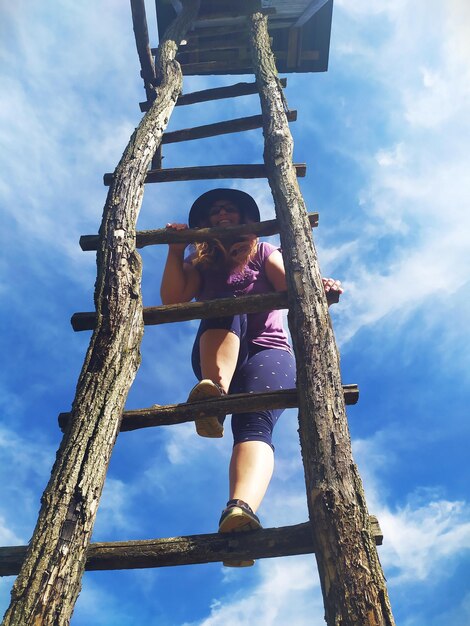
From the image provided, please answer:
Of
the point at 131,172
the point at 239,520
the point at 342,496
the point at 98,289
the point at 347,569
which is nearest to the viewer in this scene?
the point at 347,569

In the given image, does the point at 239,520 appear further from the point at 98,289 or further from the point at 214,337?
the point at 98,289

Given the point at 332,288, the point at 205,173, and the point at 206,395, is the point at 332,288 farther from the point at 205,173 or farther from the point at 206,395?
the point at 205,173

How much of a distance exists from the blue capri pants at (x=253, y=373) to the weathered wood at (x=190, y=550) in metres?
0.61

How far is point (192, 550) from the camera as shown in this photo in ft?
6.55

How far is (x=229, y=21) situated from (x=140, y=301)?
18.2ft

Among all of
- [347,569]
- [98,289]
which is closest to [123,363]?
[98,289]

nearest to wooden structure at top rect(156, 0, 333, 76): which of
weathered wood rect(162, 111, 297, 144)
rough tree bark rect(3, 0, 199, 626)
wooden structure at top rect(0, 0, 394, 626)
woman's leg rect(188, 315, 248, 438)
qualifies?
weathered wood rect(162, 111, 297, 144)

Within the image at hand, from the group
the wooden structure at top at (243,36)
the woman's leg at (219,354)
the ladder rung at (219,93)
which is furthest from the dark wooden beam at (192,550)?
the wooden structure at top at (243,36)

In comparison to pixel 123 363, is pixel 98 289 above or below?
above

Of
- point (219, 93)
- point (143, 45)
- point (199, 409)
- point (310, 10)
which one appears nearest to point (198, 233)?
point (199, 409)

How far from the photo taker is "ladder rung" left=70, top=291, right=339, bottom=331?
108 inches

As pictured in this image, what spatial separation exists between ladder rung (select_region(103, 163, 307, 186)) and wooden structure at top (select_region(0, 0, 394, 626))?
0.34ft

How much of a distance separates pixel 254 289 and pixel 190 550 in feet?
6.08

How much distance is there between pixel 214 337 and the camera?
120 inches
